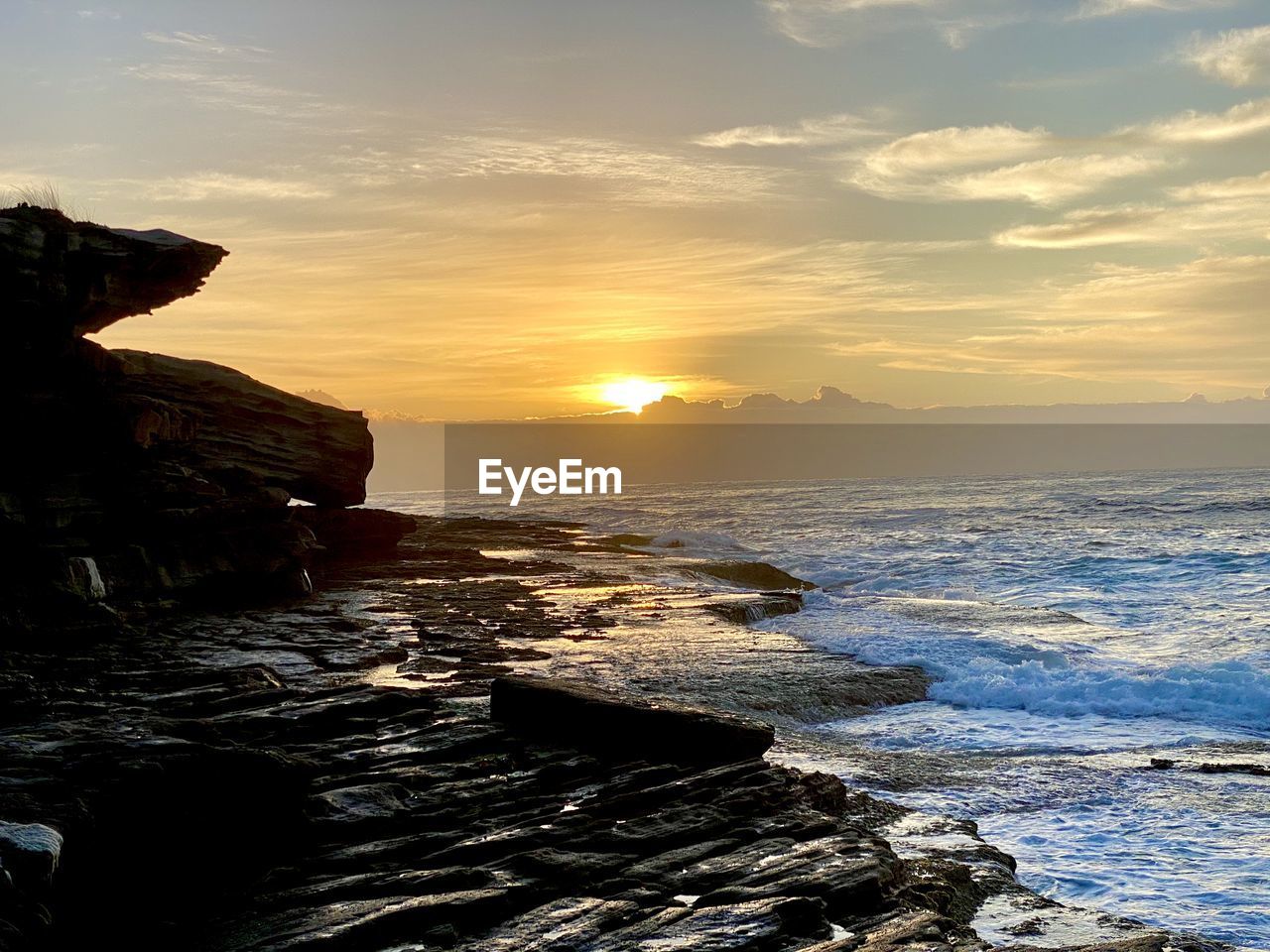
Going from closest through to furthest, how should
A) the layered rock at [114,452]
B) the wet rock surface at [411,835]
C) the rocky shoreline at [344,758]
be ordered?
the wet rock surface at [411,835], the rocky shoreline at [344,758], the layered rock at [114,452]

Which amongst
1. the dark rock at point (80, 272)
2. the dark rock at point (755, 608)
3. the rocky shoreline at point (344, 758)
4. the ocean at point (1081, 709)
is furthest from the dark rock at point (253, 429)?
the ocean at point (1081, 709)

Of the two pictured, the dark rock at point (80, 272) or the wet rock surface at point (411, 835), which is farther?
the dark rock at point (80, 272)

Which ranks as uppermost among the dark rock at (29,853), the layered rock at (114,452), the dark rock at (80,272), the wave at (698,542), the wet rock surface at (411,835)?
the dark rock at (80,272)

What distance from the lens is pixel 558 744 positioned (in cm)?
1148

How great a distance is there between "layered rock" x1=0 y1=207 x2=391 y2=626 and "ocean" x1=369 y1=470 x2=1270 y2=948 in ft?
45.5

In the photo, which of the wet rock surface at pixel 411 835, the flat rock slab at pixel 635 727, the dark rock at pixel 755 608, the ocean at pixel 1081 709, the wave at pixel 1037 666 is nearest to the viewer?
the wet rock surface at pixel 411 835

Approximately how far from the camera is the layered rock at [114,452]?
18.8 metres

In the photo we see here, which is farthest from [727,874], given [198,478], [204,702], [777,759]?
[198,478]

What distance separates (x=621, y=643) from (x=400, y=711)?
1000cm

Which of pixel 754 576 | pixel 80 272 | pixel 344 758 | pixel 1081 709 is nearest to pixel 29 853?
pixel 344 758

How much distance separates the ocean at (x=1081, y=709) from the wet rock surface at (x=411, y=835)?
182cm

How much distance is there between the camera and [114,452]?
72.0 feet

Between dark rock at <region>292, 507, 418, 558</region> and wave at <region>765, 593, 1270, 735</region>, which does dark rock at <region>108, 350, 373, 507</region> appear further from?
wave at <region>765, 593, 1270, 735</region>

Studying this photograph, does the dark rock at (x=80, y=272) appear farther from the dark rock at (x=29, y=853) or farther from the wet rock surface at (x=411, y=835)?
the dark rock at (x=29, y=853)
